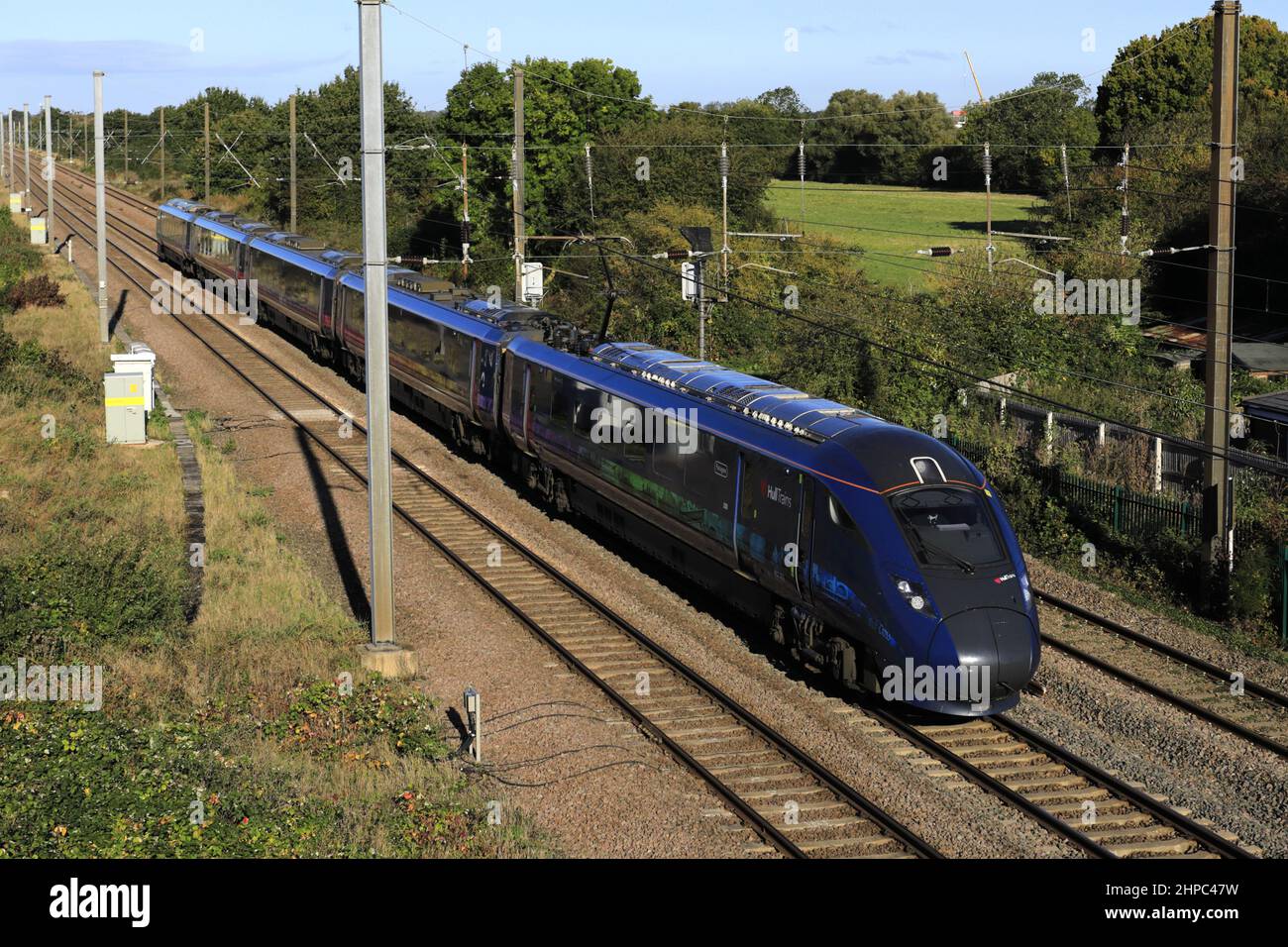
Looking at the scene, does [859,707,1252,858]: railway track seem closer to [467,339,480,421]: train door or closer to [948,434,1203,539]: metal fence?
[948,434,1203,539]: metal fence

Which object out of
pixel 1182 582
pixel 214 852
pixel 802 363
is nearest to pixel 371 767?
pixel 214 852

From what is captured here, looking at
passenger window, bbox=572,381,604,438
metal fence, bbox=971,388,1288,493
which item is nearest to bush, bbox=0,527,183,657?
passenger window, bbox=572,381,604,438

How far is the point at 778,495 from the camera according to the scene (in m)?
16.7

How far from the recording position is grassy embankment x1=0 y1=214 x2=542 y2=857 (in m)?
11.3

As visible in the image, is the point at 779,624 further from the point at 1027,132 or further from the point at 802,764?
the point at 1027,132

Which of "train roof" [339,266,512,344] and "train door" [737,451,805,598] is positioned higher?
"train roof" [339,266,512,344]

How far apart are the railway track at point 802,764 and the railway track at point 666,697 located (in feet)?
0.07

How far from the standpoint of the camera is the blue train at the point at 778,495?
14.7 meters

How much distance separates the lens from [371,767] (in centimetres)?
1367

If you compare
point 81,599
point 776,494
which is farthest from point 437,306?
point 776,494

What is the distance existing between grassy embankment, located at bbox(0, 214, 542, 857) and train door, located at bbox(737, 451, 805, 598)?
4.50 metres

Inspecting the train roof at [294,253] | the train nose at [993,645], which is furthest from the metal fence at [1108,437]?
the train roof at [294,253]

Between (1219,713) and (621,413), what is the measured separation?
941cm
